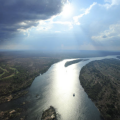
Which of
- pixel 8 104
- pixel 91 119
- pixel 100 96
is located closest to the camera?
pixel 91 119

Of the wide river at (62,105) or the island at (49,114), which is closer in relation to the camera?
the island at (49,114)

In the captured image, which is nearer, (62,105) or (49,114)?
(49,114)

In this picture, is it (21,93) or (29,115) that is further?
(21,93)

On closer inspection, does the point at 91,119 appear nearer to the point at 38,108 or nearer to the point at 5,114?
the point at 38,108

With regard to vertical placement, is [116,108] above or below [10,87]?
below

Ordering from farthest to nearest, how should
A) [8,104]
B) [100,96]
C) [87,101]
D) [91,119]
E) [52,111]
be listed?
[100,96] < [87,101] < [8,104] < [52,111] < [91,119]

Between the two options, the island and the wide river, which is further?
the wide river

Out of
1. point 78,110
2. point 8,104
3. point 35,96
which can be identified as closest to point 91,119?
point 78,110

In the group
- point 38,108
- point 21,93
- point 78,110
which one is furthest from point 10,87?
point 78,110

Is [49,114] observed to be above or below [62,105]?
above

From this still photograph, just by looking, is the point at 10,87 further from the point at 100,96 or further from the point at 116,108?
the point at 116,108
